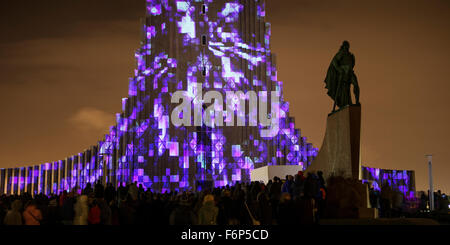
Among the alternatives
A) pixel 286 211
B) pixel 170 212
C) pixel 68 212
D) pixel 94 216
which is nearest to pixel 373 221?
pixel 286 211

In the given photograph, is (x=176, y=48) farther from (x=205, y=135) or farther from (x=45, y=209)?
(x=45, y=209)

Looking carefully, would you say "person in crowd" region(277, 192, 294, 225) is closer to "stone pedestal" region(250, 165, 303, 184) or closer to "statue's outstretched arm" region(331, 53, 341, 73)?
"statue's outstretched arm" region(331, 53, 341, 73)

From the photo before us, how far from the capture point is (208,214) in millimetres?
13578

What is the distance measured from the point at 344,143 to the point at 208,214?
29.4 feet

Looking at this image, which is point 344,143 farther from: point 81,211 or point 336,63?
point 81,211

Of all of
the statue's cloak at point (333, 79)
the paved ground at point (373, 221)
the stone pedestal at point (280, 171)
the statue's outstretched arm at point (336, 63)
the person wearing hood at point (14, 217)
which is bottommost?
the paved ground at point (373, 221)

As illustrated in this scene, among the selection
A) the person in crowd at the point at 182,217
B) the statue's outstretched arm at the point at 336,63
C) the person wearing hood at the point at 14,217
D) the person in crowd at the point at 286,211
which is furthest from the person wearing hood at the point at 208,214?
the statue's outstretched arm at the point at 336,63

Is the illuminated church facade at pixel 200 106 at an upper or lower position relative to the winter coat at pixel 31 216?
upper

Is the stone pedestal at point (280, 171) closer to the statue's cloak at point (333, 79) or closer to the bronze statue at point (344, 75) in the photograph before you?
the statue's cloak at point (333, 79)

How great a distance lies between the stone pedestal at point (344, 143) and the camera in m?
20.9

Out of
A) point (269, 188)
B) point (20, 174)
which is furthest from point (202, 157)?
point (269, 188)

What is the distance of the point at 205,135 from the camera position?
44.4 m

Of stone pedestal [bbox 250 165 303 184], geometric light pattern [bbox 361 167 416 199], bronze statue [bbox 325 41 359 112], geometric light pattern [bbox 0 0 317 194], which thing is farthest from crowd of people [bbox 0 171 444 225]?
geometric light pattern [bbox 361 167 416 199]

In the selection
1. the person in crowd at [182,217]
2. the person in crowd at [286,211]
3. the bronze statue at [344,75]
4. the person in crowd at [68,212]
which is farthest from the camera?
the bronze statue at [344,75]
